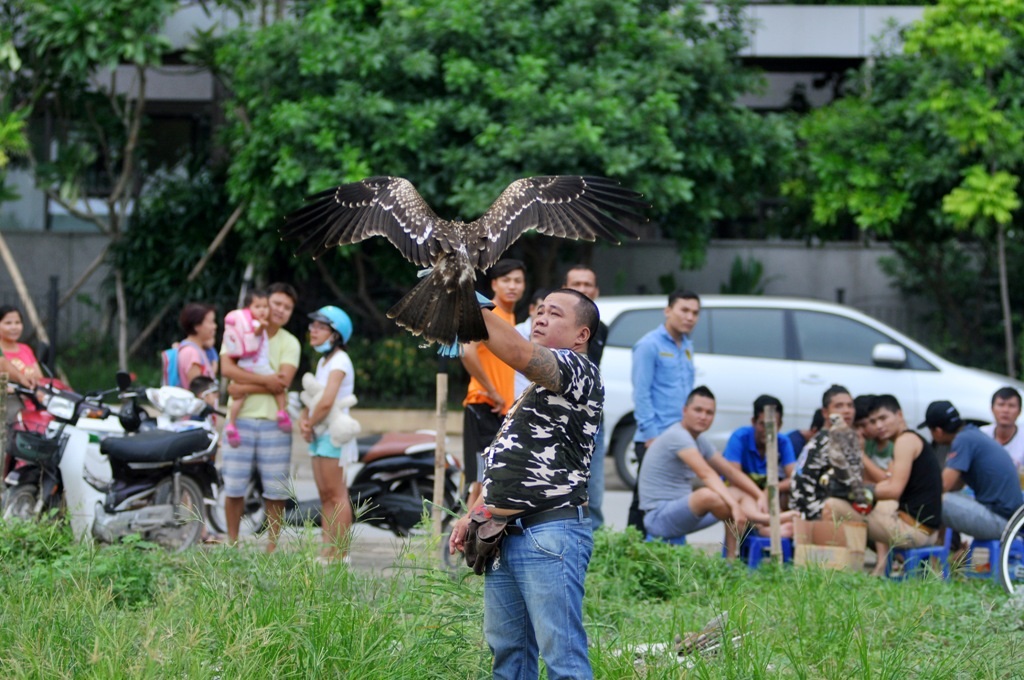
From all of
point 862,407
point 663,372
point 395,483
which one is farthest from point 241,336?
point 862,407

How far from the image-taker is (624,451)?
1138 cm

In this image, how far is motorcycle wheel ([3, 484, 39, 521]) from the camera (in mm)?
7367

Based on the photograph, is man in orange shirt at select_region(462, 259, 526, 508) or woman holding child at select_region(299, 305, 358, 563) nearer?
man in orange shirt at select_region(462, 259, 526, 508)

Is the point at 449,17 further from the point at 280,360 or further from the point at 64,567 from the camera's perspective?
the point at 64,567

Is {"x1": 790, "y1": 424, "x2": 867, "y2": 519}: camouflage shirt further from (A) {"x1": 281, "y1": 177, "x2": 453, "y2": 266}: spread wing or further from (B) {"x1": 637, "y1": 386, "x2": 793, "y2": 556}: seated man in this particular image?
(A) {"x1": 281, "y1": 177, "x2": 453, "y2": 266}: spread wing

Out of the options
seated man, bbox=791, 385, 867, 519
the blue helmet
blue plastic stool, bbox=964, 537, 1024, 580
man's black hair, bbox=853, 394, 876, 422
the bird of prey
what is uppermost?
the bird of prey

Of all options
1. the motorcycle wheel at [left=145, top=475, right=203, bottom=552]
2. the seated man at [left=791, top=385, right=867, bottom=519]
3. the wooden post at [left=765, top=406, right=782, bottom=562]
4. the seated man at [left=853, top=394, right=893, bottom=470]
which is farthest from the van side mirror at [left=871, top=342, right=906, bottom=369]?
the motorcycle wheel at [left=145, top=475, right=203, bottom=552]

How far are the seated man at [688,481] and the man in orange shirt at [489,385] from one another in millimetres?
1085

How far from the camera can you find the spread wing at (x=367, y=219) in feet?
15.5

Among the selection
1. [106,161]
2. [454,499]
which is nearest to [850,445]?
[454,499]

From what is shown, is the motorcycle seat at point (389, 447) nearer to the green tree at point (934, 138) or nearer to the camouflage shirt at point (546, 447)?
the camouflage shirt at point (546, 447)

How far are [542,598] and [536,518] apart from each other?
0.82 feet

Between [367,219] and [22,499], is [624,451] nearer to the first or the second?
[22,499]

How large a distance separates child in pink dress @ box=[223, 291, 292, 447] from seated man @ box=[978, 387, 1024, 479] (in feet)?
15.4
